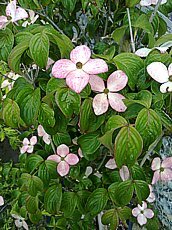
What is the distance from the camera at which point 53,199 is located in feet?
3.66

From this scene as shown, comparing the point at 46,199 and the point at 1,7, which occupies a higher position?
the point at 1,7

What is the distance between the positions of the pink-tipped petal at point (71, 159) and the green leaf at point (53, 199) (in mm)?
67

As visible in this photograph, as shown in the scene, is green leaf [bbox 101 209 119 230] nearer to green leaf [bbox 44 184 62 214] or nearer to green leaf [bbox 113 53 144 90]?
green leaf [bbox 44 184 62 214]

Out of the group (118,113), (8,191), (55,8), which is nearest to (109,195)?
(118,113)

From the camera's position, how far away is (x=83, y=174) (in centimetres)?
122

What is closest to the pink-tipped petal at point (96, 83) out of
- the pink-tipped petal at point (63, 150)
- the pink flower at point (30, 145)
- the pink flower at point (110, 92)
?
the pink flower at point (110, 92)

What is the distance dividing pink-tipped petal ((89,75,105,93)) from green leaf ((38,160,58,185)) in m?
0.36

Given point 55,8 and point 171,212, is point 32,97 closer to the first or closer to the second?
point 55,8

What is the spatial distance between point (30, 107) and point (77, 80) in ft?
0.48

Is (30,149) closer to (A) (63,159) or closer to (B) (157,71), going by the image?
(A) (63,159)

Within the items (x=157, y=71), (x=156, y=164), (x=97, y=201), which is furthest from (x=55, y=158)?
(x=157, y=71)

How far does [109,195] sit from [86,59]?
0.42 meters

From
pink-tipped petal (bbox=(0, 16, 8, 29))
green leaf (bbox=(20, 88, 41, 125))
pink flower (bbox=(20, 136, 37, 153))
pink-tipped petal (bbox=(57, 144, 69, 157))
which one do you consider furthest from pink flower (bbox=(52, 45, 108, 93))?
pink flower (bbox=(20, 136, 37, 153))

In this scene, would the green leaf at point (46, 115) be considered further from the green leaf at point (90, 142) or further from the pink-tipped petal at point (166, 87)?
the pink-tipped petal at point (166, 87)
